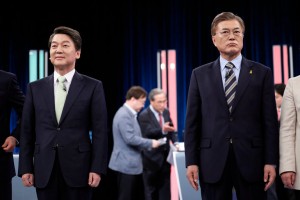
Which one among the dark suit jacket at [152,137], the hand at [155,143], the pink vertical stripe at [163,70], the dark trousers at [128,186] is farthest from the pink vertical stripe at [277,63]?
the dark trousers at [128,186]

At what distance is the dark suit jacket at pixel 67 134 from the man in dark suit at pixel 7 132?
0.17 meters

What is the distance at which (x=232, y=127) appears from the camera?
2.46 meters

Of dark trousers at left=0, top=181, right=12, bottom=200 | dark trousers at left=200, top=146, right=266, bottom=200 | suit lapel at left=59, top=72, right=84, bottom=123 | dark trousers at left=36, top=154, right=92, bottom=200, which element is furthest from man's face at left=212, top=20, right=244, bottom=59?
dark trousers at left=0, top=181, right=12, bottom=200

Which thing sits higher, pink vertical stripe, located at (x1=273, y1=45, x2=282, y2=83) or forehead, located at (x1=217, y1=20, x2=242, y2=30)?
pink vertical stripe, located at (x1=273, y1=45, x2=282, y2=83)

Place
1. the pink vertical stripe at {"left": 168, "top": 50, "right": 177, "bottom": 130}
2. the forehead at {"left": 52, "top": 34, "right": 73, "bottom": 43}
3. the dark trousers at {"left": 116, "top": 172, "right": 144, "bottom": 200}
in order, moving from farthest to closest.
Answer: the pink vertical stripe at {"left": 168, "top": 50, "right": 177, "bottom": 130}, the dark trousers at {"left": 116, "top": 172, "right": 144, "bottom": 200}, the forehead at {"left": 52, "top": 34, "right": 73, "bottom": 43}

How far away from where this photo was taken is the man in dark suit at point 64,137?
2561 millimetres

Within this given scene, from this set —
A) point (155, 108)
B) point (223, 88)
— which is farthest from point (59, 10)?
point (223, 88)

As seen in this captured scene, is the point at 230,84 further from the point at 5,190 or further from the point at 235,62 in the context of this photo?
the point at 5,190

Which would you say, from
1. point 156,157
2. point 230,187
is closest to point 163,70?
point 156,157

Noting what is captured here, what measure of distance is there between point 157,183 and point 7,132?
2.91 metres

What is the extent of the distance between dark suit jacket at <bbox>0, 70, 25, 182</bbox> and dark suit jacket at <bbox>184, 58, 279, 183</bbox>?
1043 mm

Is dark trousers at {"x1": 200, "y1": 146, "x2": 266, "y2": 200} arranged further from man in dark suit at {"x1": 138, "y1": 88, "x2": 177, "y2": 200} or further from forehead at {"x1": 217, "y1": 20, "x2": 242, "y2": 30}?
man in dark suit at {"x1": 138, "y1": 88, "x2": 177, "y2": 200}

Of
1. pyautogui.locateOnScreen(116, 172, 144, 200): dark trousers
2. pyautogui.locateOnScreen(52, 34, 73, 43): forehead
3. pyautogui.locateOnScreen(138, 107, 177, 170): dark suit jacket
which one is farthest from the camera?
pyautogui.locateOnScreen(138, 107, 177, 170): dark suit jacket

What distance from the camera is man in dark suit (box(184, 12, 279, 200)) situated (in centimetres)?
242
